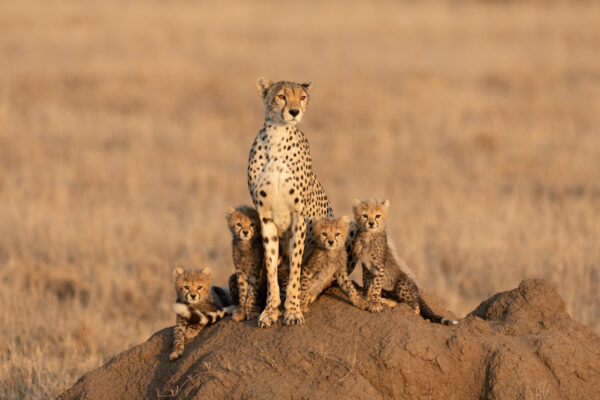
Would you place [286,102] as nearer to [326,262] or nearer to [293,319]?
[326,262]

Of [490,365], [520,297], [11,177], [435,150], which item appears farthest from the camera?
[435,150]

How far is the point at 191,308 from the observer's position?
487cm

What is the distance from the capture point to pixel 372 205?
5.03 metres

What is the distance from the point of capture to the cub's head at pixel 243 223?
16.4ft

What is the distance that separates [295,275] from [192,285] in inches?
23.1

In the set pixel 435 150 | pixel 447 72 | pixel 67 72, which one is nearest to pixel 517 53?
pixel 447 72

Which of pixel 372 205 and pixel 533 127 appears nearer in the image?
pixel 372 205

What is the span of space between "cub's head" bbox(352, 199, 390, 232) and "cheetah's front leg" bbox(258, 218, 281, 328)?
49 centimetres

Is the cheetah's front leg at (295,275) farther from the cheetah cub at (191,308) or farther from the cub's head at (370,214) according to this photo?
the cheetah cub at (191,308)

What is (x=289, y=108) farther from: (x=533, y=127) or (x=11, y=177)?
(x=533, y=127)

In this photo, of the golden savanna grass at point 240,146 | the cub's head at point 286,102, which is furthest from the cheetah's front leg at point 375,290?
the golden savanna grass at point 240,146

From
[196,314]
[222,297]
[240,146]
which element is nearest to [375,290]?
[196,314]

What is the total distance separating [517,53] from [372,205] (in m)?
15.4

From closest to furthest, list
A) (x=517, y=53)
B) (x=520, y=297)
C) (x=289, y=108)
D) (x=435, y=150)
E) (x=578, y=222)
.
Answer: (x=289, y=108)
(x=520, y=297)
(x=578, y=222)
(x=435, y=150)
(x=517, y=53)
